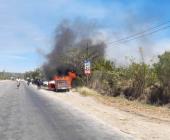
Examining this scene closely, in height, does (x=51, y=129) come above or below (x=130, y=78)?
below

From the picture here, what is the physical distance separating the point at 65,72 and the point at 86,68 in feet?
96.7

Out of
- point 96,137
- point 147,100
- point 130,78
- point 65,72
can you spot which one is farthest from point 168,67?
point 65,72

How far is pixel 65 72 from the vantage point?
7394cm

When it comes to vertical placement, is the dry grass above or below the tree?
below

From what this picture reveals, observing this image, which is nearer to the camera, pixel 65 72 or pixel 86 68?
pixel 86 68

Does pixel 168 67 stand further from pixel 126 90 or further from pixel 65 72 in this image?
pixel 65 72

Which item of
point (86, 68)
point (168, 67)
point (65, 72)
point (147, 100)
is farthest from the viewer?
point (65, 72)

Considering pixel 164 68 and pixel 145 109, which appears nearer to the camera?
pixel 145 109

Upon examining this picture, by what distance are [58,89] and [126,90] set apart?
1653cm

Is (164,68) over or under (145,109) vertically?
over

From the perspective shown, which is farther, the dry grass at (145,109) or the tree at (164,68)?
the tree at (164,68)

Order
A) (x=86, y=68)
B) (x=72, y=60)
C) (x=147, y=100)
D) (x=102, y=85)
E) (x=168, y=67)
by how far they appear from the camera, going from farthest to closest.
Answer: (x=72, y=60), (x=102, y=85), (x=86, y=68), (x=147, y=100), (x=168, y=67)

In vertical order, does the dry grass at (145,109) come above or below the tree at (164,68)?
below

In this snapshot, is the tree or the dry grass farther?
the tree
